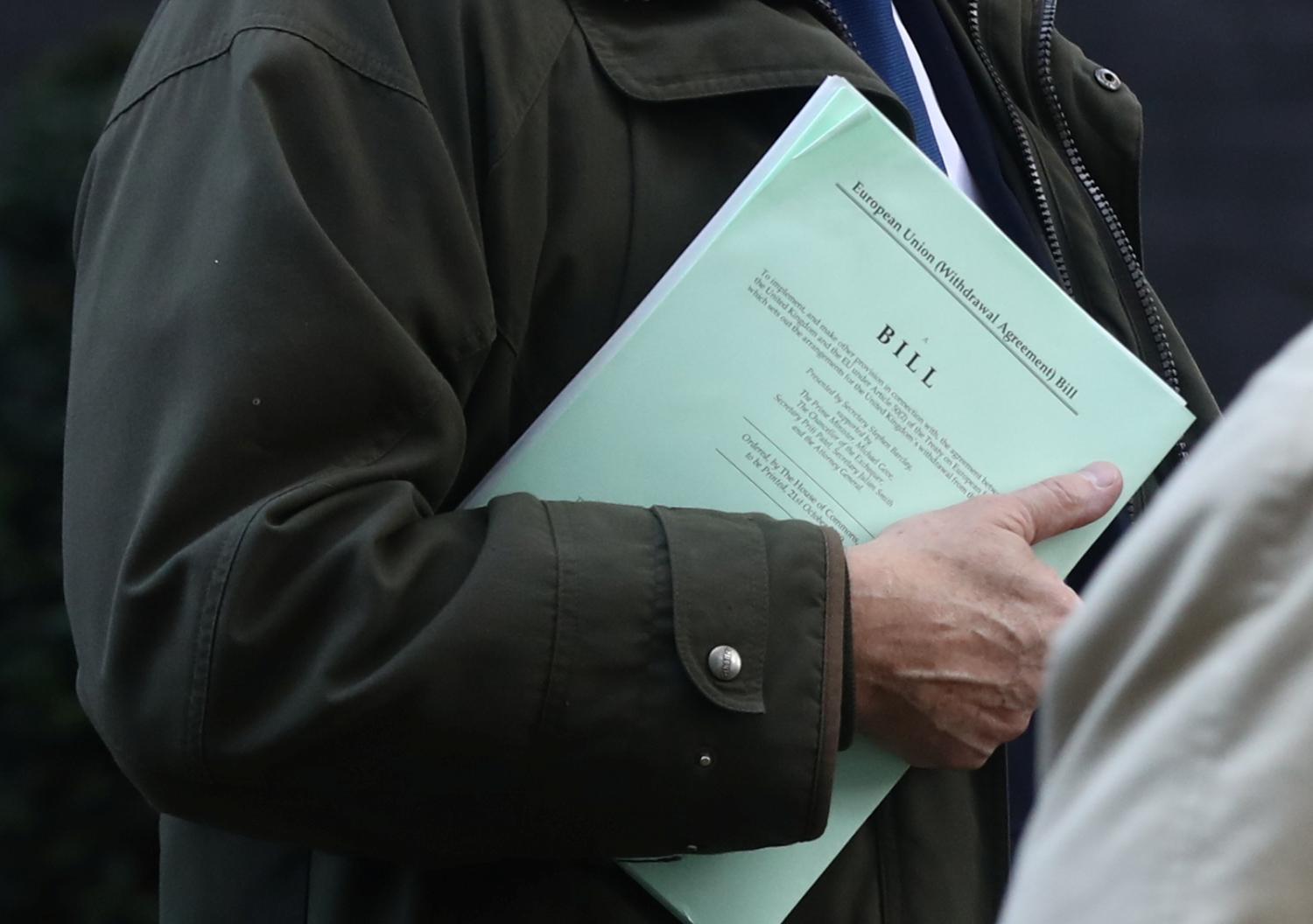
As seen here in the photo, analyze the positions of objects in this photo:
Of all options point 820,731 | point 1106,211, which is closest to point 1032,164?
point 1106,211

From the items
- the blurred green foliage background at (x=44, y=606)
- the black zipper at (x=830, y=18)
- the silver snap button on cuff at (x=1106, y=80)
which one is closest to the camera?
the black zipper at (x=830, y=18)

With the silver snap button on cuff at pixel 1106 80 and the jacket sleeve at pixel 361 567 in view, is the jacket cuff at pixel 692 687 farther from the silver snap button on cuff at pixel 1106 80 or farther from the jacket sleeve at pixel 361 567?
the silver snap button on cuff at pixel 1106 80

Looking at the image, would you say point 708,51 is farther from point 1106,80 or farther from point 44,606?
point 44,606

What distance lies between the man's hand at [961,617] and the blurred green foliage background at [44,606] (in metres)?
1.51

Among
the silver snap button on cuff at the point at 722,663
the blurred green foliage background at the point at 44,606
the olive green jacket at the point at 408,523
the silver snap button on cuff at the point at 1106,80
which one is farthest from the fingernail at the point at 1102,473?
the blurred green foliage background at the point at 44,606

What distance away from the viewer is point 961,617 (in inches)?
53.7

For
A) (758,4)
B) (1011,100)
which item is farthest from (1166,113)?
(758,4)

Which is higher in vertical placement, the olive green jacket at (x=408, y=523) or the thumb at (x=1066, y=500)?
the thumb at (x=1066, y=500)

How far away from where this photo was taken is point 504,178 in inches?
52.6

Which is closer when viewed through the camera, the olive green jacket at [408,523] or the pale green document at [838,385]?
the olive green jacket at [408,523]

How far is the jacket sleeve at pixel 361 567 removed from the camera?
1.21 metres

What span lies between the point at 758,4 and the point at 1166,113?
242 cm

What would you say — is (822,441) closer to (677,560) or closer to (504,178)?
(677,560)

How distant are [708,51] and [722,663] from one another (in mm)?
495
